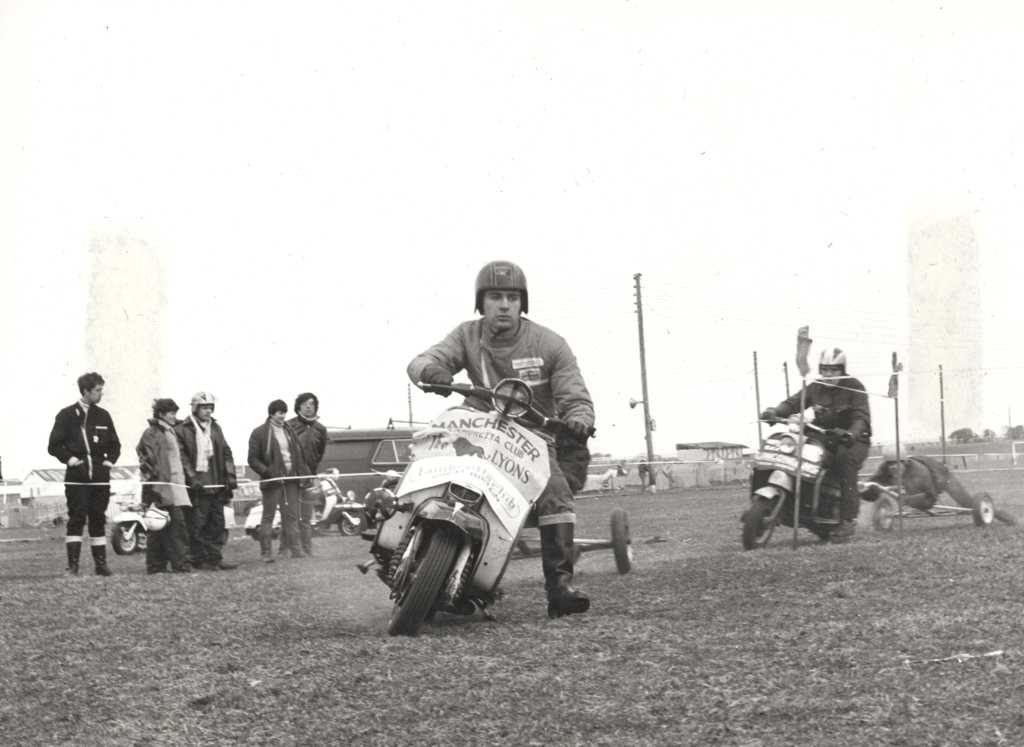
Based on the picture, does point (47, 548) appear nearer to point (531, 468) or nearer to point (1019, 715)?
point (531, 468)

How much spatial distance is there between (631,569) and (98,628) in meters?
3.96

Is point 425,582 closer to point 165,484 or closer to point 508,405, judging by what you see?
point 508,405

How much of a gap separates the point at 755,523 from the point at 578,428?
4794 mm

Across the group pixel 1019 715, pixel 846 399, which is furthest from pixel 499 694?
pixel 846 399

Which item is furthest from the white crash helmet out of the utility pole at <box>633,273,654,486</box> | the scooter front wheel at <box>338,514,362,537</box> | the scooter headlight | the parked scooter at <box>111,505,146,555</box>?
the utility pole at <box>633,273,654,486</box>

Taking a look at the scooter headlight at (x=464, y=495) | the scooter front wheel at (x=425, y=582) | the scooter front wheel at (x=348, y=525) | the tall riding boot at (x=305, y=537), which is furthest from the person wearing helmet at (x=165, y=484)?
the scooter front wheel at (x=348, y=525)

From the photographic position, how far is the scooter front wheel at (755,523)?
1115 centimetres

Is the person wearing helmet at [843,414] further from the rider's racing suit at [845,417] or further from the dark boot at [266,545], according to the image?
the dark boot at [266,545]

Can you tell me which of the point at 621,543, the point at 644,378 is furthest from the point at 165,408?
the point at 644,378

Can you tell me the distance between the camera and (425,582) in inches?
242

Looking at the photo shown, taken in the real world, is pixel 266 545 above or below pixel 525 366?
below

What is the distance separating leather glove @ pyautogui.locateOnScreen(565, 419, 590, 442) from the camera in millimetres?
6773

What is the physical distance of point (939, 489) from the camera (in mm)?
12711

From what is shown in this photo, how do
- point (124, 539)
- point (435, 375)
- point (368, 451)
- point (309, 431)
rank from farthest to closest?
point (368, 451)
point (124, 539)
point (309, 431)
point (435, 375)
